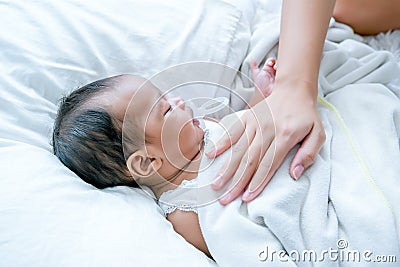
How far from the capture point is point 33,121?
3.32 feet

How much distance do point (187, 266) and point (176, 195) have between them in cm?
16

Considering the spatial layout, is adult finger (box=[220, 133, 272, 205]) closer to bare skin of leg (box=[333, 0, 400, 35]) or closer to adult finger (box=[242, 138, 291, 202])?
adult finger (box=[242, 138, 291, 202])

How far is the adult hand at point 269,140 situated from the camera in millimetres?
906

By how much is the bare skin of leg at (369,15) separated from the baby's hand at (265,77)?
0.23 m

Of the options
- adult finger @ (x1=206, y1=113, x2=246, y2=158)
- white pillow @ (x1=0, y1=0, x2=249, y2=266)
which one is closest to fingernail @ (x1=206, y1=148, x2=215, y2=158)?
adult finger @ (x1=206, y1=113, x2=246, y2=158)

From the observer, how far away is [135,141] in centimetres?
95

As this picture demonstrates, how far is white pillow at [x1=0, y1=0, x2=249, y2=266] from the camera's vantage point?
2.75 feet

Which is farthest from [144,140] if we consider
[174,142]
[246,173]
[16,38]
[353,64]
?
[353,64]

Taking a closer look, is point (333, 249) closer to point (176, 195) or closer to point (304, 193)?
point (304, 193)

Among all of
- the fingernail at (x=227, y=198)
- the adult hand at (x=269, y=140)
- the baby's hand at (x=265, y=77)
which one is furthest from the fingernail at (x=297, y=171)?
the baby's hand at (x=265, y=77)

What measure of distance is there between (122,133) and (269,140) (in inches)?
9.3

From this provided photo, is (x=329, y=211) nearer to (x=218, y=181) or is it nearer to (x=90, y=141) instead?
(x=218, y=181)

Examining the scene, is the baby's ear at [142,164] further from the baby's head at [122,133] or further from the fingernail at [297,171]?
the fingernail at [297,171]

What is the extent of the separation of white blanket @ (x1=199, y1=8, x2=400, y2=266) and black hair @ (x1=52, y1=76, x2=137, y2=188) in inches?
5.8
